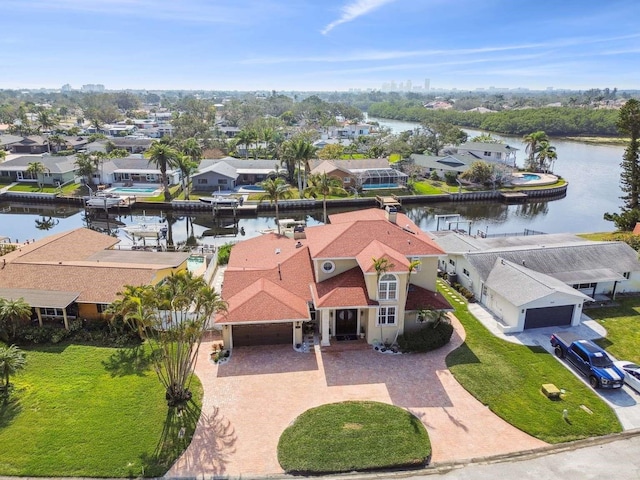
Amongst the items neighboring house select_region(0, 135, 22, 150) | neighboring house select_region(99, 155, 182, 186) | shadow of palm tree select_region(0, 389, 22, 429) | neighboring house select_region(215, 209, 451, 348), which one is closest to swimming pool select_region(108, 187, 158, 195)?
neighboring house select_region(99, 155, 182, 186)

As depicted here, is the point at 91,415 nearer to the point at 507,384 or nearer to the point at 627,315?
the point at 507,384

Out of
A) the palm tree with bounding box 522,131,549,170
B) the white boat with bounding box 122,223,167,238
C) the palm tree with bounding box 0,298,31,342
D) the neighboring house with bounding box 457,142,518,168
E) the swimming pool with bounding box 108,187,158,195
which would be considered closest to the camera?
the palm tree with bounding box 0,298,31,342

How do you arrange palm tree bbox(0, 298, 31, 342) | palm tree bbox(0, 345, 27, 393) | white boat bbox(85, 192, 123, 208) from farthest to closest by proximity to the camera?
white boat bbox(85, 192, 123, 208)
palm tree bbox(0, 298, 31, 342)
palm tree bbox(0, 345, 27, 393)

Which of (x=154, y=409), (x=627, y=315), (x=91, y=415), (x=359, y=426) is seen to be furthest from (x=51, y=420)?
(x=627, y=315)

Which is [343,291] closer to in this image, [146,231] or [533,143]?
[146,231]

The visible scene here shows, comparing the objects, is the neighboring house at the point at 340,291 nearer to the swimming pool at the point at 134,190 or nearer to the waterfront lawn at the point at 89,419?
the waterfront lawn at the point at 89,419

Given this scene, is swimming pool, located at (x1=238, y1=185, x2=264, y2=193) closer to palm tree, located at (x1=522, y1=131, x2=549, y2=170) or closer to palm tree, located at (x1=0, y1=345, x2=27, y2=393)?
palm tree, located at (x1=0, y1=345, x2=27, y2=393)
